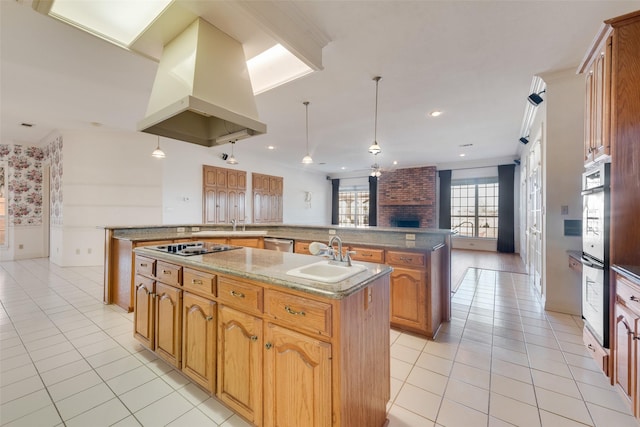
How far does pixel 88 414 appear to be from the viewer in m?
1.61

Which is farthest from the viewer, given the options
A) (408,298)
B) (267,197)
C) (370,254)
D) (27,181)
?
(267,197)

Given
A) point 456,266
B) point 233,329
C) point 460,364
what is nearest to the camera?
point 233,329

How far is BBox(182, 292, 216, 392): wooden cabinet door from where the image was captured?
1665 millimetres

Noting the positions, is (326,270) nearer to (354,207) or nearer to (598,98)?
(598,98)

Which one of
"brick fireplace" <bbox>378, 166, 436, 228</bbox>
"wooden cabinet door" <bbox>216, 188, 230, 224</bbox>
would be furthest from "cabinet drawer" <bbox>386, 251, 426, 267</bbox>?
"brick fireplace" <bbox>378, 166, 436, 228</bbox>

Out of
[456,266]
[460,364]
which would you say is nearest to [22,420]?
[460,364]

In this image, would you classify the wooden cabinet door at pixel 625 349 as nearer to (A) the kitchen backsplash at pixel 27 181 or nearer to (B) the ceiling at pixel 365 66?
(B) the ceiling at pixel 365 66

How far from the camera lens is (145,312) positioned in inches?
86.7

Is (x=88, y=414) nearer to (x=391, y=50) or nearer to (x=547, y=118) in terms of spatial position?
(x=391, y=50)

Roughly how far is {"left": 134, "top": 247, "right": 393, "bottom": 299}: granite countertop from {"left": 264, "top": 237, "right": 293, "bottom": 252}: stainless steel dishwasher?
1513mm

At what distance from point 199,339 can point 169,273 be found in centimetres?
56

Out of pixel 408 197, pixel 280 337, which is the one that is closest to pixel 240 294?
pixel 280 337

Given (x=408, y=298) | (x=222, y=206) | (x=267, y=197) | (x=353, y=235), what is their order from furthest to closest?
(x=267, y=197)
(x=222, y=206)
(x=353, y=235)
(x=408, y=298)

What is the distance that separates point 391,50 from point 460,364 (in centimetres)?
295
